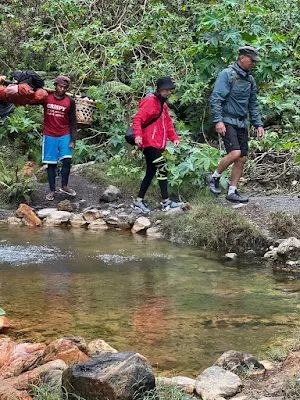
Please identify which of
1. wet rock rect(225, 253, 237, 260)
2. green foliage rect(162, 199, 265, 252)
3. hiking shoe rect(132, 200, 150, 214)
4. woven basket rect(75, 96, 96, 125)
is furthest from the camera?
woven basket rect(75, 96, 96, 125)

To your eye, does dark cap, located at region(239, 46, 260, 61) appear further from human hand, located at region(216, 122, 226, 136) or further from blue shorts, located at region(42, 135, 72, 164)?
blue shorts, located at region(42, 135, 72, 164)

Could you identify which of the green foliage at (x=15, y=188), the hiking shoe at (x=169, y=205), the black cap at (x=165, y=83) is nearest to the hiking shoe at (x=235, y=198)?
the hiking shoe at (x=169, y=205)

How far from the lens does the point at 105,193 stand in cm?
841

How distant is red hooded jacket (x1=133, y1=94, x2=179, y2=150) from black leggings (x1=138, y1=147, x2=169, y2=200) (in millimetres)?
94

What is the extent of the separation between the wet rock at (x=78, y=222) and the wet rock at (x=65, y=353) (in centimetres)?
451

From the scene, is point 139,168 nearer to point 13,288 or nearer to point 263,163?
point 263,163

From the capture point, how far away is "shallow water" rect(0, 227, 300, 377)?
3.58 meters

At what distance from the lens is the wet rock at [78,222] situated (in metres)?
7.63

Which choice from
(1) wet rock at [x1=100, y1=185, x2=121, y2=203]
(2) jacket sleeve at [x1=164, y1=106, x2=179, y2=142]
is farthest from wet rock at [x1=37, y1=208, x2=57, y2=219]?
(2) jacket sleeve at [x1=164, y1=106, x2=179, y2=142]

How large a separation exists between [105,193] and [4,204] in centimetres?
156

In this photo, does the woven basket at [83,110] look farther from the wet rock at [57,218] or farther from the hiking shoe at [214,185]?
the hiking shoe at [214,185]

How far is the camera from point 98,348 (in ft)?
10.7

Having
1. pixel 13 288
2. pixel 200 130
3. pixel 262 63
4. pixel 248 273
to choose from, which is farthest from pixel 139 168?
pixel 13 288

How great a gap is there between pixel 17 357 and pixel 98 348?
1.57ft
